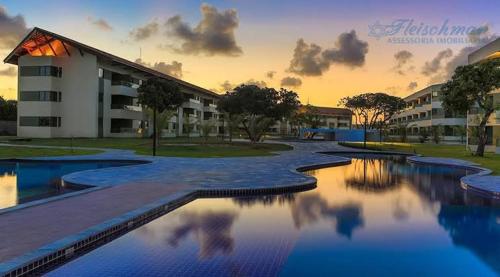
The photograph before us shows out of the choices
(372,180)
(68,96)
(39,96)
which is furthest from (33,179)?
(39,96)

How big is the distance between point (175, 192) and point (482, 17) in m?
22.8

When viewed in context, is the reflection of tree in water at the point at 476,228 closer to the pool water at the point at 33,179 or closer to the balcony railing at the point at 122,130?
the pool water at the point at 33,179

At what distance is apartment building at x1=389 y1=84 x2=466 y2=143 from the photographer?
6969 cm

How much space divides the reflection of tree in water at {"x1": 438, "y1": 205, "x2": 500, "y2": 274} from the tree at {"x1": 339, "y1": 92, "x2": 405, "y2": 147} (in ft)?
222

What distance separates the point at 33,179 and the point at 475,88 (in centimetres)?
3049

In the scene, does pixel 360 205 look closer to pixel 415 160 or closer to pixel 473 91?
pixel 415 160

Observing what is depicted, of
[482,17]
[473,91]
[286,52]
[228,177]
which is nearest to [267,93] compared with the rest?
[286,52]

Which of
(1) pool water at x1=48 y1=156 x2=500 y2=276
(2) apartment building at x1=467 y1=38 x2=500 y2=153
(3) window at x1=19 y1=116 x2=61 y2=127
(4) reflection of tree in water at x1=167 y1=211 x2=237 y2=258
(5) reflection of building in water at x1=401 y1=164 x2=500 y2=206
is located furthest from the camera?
(3) window at x1=19 y1=116 x2=61 y2=127

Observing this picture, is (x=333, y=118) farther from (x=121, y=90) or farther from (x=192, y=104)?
(x=121, y=90)

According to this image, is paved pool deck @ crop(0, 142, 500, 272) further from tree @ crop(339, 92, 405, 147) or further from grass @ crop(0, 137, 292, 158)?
tree @ crop(339, 92, 405, 147)

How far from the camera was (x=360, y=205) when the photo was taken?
12.1 m

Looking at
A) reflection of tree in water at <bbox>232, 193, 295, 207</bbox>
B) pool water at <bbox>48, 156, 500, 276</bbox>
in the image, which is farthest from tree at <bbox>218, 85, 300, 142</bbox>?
pool water at <bbox>48, 156, 500, 276</bbox>

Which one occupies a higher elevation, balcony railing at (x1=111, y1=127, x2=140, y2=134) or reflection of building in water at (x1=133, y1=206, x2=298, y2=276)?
balcony railing at (x1=111, y1=127, x2=140, y2=134)

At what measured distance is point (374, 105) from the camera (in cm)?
8175
